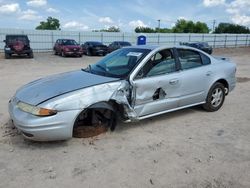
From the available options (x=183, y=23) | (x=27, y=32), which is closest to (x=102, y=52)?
(x=27, y=32)

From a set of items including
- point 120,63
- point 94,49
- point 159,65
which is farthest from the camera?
point 94,49

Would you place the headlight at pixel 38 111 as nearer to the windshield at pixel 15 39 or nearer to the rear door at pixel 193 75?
the rear door at pixel 193 75

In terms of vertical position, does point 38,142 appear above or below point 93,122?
below

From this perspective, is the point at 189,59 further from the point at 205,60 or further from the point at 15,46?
the point at 15,46

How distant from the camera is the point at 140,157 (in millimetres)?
3576

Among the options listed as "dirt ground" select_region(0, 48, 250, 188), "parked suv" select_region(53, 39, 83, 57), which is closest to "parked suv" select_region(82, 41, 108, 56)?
"parked suv" select_region(53, 39, 83, 57)

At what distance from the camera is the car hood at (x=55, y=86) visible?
3768mm

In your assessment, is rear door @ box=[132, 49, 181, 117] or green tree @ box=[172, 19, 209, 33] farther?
green tree @ box=[172, 19, 209, 33]

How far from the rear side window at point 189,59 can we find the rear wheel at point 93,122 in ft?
5.77

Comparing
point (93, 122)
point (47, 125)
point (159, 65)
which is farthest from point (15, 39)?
point (47, 125)

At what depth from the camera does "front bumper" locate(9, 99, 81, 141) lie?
11.6 feet

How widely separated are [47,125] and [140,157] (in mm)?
1338

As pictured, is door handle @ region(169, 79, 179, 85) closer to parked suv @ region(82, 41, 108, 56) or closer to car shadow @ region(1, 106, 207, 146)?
car shadow @ region(1, 106, 207, 146)

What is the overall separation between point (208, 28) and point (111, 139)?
277 ft
